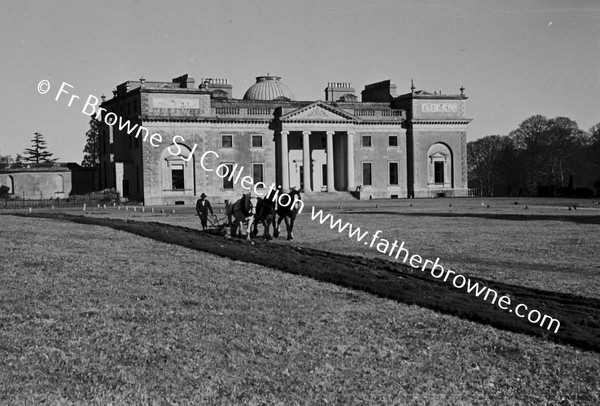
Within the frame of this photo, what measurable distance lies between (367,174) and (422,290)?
65573 mm

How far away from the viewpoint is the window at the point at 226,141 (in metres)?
74.4

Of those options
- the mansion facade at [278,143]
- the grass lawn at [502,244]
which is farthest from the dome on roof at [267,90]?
the grass lawn at [502,244]

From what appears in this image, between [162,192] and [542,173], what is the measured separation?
42589mm

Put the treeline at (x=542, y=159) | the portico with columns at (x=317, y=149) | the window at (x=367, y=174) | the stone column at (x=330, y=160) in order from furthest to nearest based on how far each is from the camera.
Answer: the treeline at (x=542, y=159)
the window at (x=367, y=174)
the stone column at (x=330, y=160)
the portico with columns at (x=317, y=149)

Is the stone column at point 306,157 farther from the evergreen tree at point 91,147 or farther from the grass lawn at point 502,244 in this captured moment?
the grass lawn at point 502,244

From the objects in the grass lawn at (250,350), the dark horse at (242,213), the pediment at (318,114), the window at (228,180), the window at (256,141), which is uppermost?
the pediment at (318,114)

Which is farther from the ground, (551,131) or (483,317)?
(551,131)

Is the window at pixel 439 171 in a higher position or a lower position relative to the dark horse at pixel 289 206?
higher

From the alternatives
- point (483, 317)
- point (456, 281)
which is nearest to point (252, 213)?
point (456, 281)

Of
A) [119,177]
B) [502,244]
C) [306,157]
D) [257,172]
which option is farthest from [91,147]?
[502,244]

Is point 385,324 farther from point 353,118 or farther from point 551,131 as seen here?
point 551,131

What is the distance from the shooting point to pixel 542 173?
87.0m

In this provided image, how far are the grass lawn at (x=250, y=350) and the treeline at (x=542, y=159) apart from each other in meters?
71.1

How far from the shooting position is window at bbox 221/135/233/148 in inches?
2928
